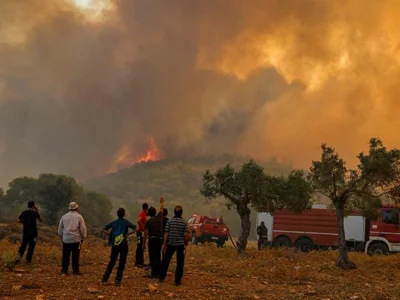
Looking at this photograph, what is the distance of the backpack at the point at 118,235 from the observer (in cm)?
1171

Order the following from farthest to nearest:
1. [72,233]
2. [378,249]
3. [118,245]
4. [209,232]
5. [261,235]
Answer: [209,232]
[261,235]
[378,249]
[72,233]
[118,245]

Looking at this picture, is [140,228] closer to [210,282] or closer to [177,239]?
[177,239]

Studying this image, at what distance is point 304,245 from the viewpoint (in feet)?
106

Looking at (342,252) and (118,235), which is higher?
(118,235)

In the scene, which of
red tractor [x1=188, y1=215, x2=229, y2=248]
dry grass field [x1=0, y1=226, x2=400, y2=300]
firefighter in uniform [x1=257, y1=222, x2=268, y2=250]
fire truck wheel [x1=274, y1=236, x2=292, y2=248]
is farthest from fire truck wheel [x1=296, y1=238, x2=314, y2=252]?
dry grass field [x1=0, y1=226, x2=400, y2=300]

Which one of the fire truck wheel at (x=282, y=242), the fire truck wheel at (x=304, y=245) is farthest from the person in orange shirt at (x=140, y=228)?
the fire truck wheel at (x=282, y=242)

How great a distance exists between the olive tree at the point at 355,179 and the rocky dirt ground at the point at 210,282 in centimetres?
256

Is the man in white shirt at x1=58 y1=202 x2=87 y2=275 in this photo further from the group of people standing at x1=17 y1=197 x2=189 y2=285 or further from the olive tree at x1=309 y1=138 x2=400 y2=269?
the olive tree at x1=309 y1=138 x2=400 y2=269

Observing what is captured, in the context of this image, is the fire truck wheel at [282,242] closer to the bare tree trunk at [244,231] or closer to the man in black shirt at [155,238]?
the bare tree trunk at [244,231]

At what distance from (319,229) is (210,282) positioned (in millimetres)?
21014

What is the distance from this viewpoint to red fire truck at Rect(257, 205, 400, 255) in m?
27.1

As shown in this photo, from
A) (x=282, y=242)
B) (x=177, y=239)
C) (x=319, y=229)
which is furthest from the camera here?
(x=282, y=242)

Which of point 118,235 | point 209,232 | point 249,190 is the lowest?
point 209,232

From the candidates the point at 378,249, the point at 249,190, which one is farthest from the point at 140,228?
the point at 378,249
